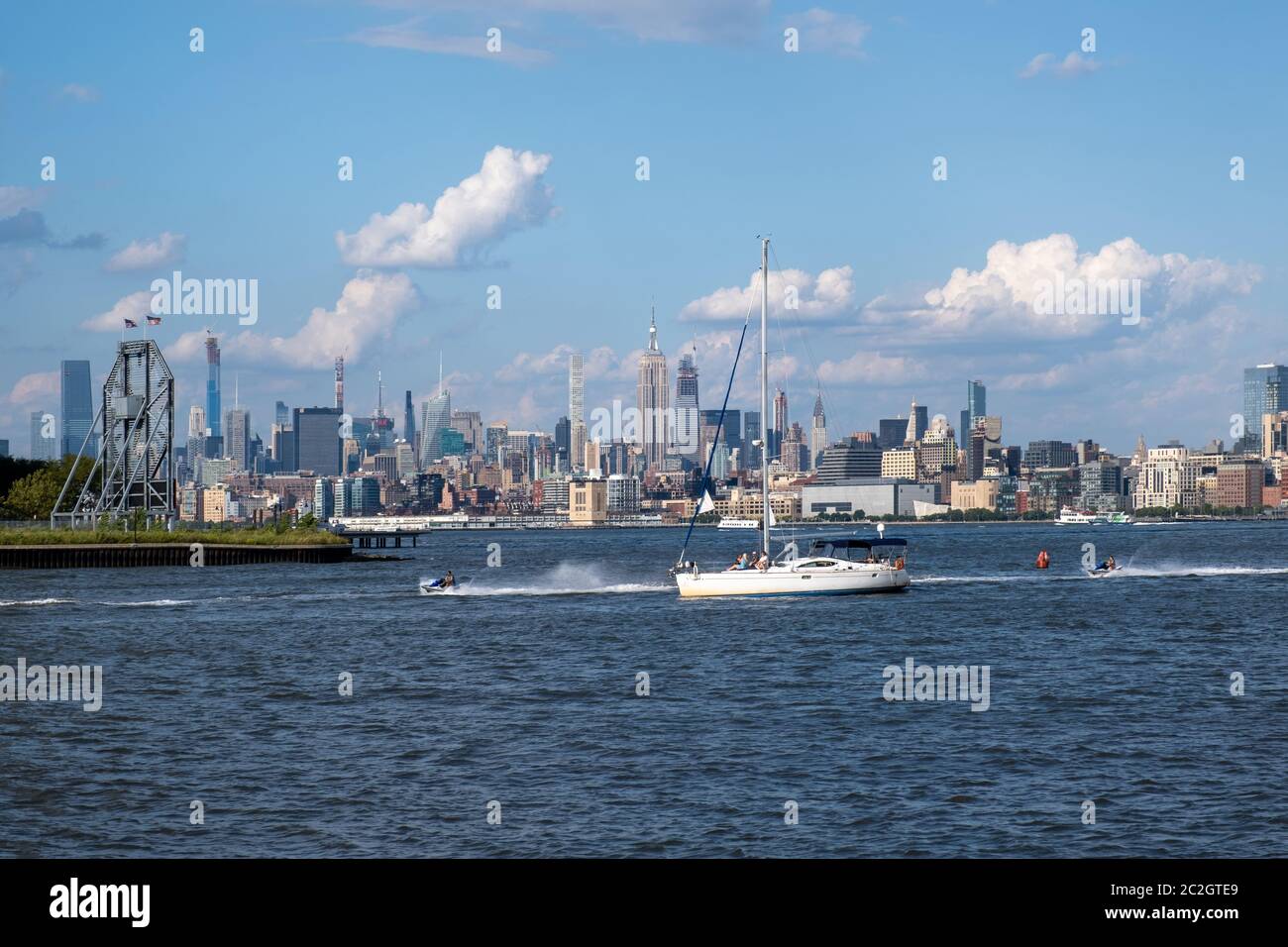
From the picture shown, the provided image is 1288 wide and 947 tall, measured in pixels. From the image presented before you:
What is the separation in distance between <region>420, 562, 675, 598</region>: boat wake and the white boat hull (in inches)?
555

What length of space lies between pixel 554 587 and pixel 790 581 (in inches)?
995

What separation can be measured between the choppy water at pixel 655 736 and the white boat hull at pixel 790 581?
107 cm

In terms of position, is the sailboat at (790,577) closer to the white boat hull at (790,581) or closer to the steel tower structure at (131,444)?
the white boat hull at (790,581)

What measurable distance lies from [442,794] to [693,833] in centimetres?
518

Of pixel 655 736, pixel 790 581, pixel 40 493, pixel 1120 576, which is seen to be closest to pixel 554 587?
pixel 790 581

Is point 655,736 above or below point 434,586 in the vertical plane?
above

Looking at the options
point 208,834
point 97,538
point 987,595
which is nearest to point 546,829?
point 208,834

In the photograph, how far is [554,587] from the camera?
3501 inches

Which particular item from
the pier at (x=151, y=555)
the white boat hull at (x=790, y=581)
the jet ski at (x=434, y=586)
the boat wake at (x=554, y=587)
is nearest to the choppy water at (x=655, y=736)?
the white boat hull at (x=790, y=581)

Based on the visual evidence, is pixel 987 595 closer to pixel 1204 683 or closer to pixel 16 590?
pixel 1204 683

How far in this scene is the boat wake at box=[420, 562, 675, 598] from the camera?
83688 millimetres

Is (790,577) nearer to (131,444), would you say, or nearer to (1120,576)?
(1120,576)

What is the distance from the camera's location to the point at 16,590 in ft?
295

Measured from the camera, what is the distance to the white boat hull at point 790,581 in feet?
220
